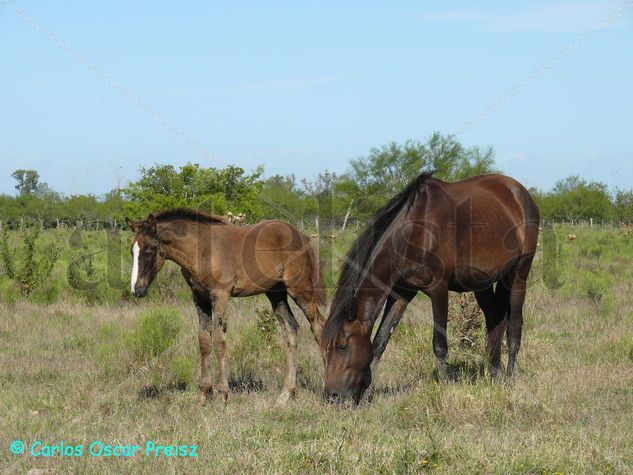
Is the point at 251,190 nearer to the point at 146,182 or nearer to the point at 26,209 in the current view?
the point at 146,182

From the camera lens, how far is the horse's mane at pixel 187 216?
25.2ft

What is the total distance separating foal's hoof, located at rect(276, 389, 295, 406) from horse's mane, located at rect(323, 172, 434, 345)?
2.72ft

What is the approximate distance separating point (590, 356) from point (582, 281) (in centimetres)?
579

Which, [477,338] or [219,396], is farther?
[477,338]

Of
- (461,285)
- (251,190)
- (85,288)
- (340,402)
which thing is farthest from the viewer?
(251,190)

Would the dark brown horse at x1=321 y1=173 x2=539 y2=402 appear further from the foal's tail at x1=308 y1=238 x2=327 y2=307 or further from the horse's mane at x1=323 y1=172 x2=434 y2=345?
the foal's tail at x1=308 y1=238 x2=327 y2=307

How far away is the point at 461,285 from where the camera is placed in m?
7.92

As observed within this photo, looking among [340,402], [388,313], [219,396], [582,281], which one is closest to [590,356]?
[388,313]

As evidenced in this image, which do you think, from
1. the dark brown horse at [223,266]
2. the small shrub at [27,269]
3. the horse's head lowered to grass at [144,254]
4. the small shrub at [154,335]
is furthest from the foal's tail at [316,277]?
the small shrub at [27,269]

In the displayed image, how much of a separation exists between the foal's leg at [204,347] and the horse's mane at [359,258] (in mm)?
1425

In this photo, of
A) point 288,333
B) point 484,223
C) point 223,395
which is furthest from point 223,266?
point 484,223

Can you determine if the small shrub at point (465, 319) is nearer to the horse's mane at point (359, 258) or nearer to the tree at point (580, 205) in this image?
the horse's mane at point (359, 258)

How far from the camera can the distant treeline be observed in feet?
48.9

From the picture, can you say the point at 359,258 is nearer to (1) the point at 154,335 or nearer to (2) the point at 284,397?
(2) the point at 284,397
